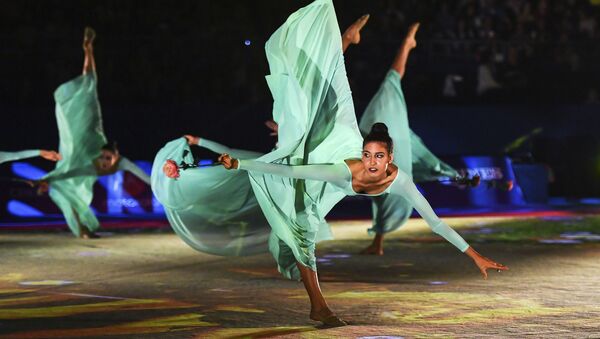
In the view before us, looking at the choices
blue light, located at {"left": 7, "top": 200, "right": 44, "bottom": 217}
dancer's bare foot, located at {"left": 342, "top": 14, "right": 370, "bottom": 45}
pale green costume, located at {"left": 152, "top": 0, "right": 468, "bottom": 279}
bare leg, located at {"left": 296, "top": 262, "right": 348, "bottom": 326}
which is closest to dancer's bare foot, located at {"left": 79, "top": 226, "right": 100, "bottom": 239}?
blue light, located at {"left": 7, "top": 200, "right": 44, "bottom": 217}

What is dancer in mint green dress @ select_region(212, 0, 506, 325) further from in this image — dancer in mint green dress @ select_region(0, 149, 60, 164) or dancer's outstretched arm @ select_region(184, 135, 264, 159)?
dancer in mint green dress @ select_region(0, 149, 60, 164)

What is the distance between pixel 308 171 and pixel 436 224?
98cm

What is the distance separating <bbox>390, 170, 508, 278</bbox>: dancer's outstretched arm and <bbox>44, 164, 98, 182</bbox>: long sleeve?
27.8 ft

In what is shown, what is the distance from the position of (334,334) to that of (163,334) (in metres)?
1.15

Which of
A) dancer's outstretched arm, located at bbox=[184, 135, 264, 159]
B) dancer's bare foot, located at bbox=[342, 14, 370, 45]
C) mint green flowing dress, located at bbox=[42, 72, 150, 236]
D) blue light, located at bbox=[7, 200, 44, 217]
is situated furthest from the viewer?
blue light, located at bbox=[7, 200, 44, 217]

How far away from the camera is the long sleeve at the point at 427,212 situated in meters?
7.98

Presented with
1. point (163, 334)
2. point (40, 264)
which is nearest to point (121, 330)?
point (163, 334)

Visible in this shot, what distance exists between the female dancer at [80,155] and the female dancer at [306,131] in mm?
6855

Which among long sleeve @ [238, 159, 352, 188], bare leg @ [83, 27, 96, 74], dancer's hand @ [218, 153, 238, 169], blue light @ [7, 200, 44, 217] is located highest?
bare leg @ [83, 27, 96, 74]

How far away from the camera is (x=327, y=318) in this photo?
805 cm

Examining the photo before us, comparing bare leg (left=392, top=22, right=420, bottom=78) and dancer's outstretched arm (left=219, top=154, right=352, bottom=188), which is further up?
bare leg (left=392, top=22, right=420, bottom=78)

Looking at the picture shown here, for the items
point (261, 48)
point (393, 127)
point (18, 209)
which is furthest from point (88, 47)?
point (261, 48)

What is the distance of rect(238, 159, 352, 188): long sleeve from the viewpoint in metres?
7.82

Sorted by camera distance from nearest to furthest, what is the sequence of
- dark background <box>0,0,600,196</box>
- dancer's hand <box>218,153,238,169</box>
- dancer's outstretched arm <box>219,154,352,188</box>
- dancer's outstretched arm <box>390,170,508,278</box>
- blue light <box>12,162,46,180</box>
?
dancer's hand <box>218,153,238,169</box> → dancer's outstretched arm <box>219,154,352,188</box> → dancer's outstretched arm <box>390,170,508,278</box> → blue light <box>12,162,46,180</box> → dark background <box>0,0,600,196</box>
